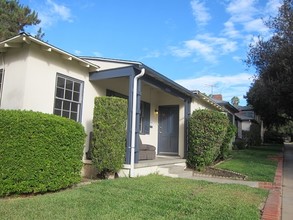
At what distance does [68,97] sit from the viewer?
9086 millimetres

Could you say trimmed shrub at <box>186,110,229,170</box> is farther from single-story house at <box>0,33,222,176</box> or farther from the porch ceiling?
the porch ceiling

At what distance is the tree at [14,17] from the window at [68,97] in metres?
11.9

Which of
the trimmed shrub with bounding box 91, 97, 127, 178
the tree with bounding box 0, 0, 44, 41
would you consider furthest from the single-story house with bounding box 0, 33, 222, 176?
the tree with bounding box 0, 0, 44, 41

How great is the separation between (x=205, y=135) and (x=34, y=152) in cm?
677

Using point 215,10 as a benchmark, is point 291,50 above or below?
below

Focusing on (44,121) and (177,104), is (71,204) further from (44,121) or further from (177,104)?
(177,104)

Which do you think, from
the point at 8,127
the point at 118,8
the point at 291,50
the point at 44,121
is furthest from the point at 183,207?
the point at 118,8

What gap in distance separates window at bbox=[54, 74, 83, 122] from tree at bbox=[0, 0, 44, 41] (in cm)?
1186

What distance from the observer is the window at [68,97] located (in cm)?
873

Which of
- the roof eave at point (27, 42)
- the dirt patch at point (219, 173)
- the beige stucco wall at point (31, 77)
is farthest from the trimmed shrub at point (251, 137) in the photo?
the beige stucco wall at point (31, 77)

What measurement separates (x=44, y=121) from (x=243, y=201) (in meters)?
4.46

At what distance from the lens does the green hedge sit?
5.78m

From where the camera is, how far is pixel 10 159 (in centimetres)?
577

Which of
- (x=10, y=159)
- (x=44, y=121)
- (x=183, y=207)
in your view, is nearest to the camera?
(x=183, y=207)
